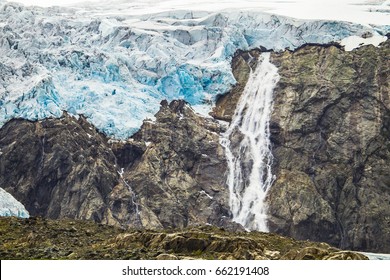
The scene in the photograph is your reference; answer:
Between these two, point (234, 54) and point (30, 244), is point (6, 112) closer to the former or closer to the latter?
point (234, 54)

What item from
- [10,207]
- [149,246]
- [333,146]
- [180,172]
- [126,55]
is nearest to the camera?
[149,246]

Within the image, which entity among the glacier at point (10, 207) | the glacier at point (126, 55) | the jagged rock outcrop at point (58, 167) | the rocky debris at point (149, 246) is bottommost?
the rocky debris at point (149, 246)

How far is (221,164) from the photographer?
103 metres

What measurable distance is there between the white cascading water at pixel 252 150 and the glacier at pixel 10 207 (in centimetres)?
2504

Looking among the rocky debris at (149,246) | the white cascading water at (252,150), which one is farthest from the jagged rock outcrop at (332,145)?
the rocky debris at (149,246)

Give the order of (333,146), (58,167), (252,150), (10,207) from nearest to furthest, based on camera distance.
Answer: (10,207) → (58,167) → (333,146) → (252,150)

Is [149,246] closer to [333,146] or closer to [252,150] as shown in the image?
[252,150]

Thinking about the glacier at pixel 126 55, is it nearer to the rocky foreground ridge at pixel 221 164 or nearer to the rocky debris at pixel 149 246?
the rocky foreground ridge at pixel 221 164

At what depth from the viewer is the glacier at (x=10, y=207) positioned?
277ft

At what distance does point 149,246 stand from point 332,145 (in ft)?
171

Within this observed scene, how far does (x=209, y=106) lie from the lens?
107438 mm

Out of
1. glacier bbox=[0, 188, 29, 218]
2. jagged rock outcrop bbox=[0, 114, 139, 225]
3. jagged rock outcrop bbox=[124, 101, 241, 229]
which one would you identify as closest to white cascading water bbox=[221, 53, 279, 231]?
jagged rock outcrop bbox=[124, 101, 241, 229]

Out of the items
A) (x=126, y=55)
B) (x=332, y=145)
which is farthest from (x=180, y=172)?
(x=332, y=145)

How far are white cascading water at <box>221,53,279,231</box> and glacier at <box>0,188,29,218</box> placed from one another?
82.2 ft
